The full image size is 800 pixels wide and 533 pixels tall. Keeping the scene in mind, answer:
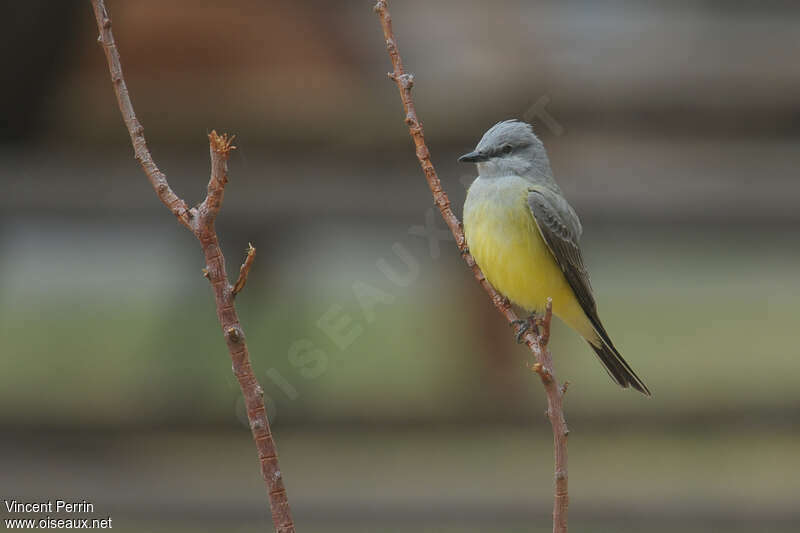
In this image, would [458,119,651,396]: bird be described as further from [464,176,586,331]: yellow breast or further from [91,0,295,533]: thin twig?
[91,0,295,533]: thin twig

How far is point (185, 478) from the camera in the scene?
4.60m

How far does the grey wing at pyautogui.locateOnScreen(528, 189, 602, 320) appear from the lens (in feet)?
10.2

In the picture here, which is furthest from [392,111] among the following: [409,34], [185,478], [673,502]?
[673,502]

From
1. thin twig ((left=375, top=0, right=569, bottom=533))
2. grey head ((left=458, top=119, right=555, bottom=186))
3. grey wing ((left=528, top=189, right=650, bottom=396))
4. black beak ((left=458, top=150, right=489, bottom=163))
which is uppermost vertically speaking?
grey head ((left=458, top=119, right=555, bottom=186))

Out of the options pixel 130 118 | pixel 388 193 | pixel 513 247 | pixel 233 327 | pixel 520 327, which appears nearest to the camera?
pixel 233 327

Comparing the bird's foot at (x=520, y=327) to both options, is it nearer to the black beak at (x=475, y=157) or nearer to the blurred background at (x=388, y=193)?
the black beak at (x=475, y=157)

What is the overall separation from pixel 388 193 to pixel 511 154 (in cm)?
147

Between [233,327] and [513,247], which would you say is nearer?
[233,327]

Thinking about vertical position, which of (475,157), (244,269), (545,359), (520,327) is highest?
(475,157)

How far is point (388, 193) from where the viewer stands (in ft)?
15.0

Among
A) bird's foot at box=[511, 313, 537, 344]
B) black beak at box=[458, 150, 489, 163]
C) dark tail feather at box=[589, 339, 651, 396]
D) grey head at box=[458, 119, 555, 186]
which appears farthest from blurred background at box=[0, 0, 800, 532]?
bird's foot at box=[511, 313, 537, 344]

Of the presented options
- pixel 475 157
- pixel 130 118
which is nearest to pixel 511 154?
pixel 475 157

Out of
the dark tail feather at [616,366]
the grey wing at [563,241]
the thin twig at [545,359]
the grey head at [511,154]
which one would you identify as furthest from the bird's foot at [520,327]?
the grey head at [511,154]

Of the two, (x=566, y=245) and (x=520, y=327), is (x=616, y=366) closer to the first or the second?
(x=566, y=245)
